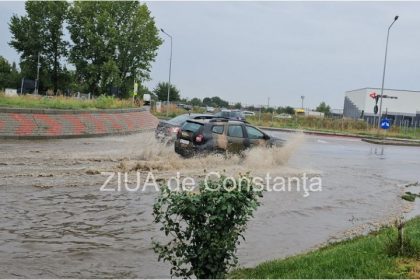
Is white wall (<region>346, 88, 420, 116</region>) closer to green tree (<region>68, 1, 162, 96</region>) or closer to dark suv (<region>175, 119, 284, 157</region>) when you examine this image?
green tree (<region>68, 1, 162, 96</region>)

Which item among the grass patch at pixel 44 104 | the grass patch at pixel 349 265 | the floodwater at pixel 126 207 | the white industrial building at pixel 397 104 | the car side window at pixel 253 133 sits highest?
the white industrial building at pixel 397 104

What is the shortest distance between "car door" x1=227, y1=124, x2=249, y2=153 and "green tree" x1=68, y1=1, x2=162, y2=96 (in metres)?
49.7

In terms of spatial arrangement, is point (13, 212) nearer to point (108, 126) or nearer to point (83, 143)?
point (83, 143)

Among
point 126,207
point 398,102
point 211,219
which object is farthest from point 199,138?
point 398,102

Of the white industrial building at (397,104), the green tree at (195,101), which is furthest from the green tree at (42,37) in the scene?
the white industrial building at (397,104)

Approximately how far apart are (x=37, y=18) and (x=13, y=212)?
A: 205 ft

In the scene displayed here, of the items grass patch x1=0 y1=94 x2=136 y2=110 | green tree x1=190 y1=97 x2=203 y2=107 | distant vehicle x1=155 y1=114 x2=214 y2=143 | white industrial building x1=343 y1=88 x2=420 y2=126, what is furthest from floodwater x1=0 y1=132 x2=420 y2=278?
white industrial building x1=343 y1=88 x2=420 y2=126

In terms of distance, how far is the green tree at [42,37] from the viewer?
66.1 meters

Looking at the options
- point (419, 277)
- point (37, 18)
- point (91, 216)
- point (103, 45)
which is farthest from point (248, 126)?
point (37, 18)

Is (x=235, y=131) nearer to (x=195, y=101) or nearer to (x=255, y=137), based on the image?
(x=255, y=137)

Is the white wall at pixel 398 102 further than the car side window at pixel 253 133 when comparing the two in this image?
Yes

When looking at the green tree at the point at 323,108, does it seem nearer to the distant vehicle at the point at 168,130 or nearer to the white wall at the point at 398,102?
the white wall at the point at 398,102

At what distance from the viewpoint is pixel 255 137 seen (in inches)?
694

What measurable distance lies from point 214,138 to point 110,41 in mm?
52303
